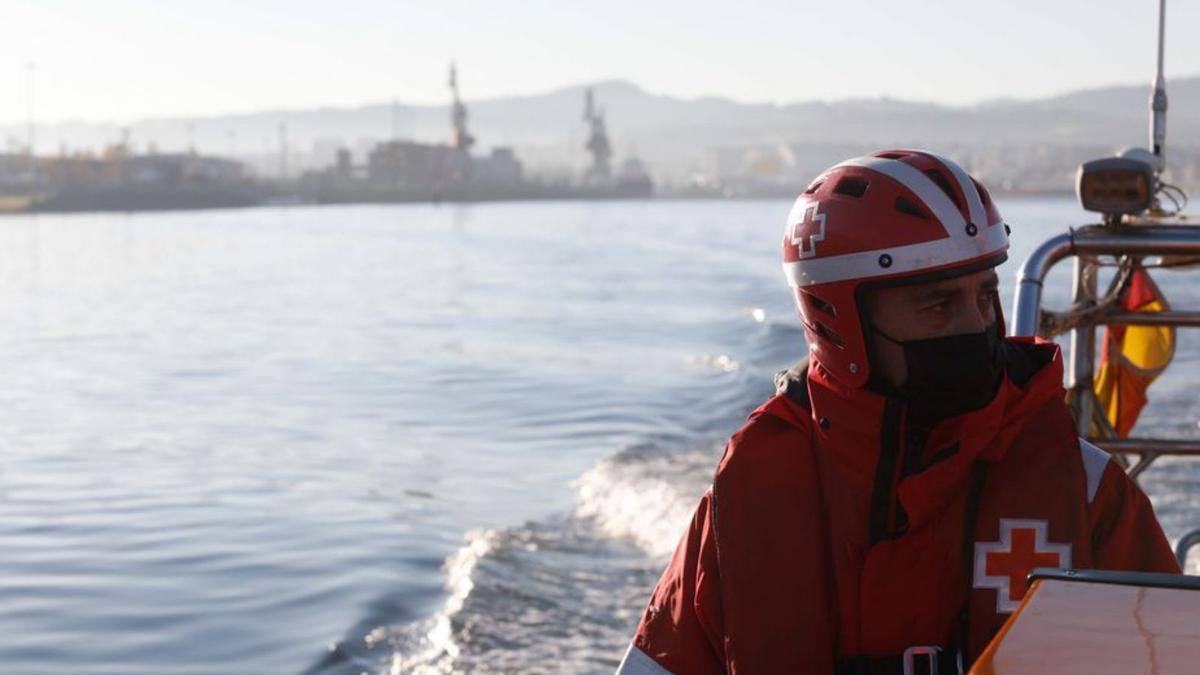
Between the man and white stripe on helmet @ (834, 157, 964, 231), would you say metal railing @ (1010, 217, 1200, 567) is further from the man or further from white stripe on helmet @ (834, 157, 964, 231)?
white stripe on helmet @ (834, 157, 964, 231)

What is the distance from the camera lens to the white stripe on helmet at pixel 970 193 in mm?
2229

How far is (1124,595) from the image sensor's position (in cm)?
189

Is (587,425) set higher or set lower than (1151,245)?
lower

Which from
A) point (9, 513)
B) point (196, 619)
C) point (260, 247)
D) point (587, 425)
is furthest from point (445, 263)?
point (196, 619)

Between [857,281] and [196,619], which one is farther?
[196,619]

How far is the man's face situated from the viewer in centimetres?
220

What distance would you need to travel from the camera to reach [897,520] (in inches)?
87.9

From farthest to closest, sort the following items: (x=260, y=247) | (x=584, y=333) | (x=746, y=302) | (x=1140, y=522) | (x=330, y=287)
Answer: (x=260, y=247)
(x=330, y=287)
(x=746, y=302)
(x=584, y=333)
(x=1140, y=522)

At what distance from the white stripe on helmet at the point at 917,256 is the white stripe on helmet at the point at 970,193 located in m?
→ 0.01

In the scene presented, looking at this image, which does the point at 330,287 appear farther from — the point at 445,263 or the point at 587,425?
the point at 587,425

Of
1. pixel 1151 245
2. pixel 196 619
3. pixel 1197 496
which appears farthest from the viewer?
pixel 1197 496

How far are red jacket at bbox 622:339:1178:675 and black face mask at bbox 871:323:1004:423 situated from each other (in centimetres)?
2

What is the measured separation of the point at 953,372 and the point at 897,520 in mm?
217

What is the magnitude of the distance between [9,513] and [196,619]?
3.06m
